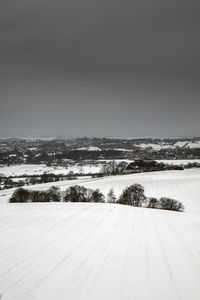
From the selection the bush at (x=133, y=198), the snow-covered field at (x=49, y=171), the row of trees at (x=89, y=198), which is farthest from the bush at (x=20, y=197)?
the snow-covered field at (x=49, y=171)

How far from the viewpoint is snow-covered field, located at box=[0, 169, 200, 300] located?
1046 cm

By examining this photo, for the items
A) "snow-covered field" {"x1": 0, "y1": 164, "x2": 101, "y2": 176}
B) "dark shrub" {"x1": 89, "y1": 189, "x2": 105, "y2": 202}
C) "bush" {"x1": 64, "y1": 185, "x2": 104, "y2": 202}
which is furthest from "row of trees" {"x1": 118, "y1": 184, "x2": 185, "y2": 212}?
"snow-covered field" {"x1": 0, "y1": 164, "x2": 101, "y2": 176}

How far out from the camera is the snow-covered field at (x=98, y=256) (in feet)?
34.3

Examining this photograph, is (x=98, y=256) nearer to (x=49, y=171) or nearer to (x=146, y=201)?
(x=146, y=201)

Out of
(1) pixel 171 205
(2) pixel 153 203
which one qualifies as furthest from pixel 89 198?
(1) pixel 171 205

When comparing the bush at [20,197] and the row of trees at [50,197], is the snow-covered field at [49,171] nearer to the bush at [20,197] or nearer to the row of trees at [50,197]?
the row of trees at [50,197]

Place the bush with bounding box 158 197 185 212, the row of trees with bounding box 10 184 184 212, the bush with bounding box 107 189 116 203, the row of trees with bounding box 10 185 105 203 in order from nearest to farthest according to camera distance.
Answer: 1. the bush with bounding box 158 197 185 212
2. the row of trees with bounding box 10 184 184 212
3. the row of trees with bounding box 10 185 105 203
4. the bush with bounding box 107 189 116 203

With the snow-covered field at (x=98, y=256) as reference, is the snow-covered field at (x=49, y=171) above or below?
below

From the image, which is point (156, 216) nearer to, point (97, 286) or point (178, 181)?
point (97, 286)

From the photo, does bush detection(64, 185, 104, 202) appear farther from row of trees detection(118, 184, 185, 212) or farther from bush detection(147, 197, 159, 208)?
bush detection(147, 197, 159, 208)

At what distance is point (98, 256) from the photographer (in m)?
14.5

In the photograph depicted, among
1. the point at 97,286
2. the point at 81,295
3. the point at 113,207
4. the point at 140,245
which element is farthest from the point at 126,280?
the point at 113,207

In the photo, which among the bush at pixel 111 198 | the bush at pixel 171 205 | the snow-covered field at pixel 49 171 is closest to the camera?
the bush at pixel 171 205

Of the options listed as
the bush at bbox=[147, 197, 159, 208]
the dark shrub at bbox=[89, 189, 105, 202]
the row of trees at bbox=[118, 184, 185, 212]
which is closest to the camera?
the row of trees at bbox=[118, 184, 185, 212]
